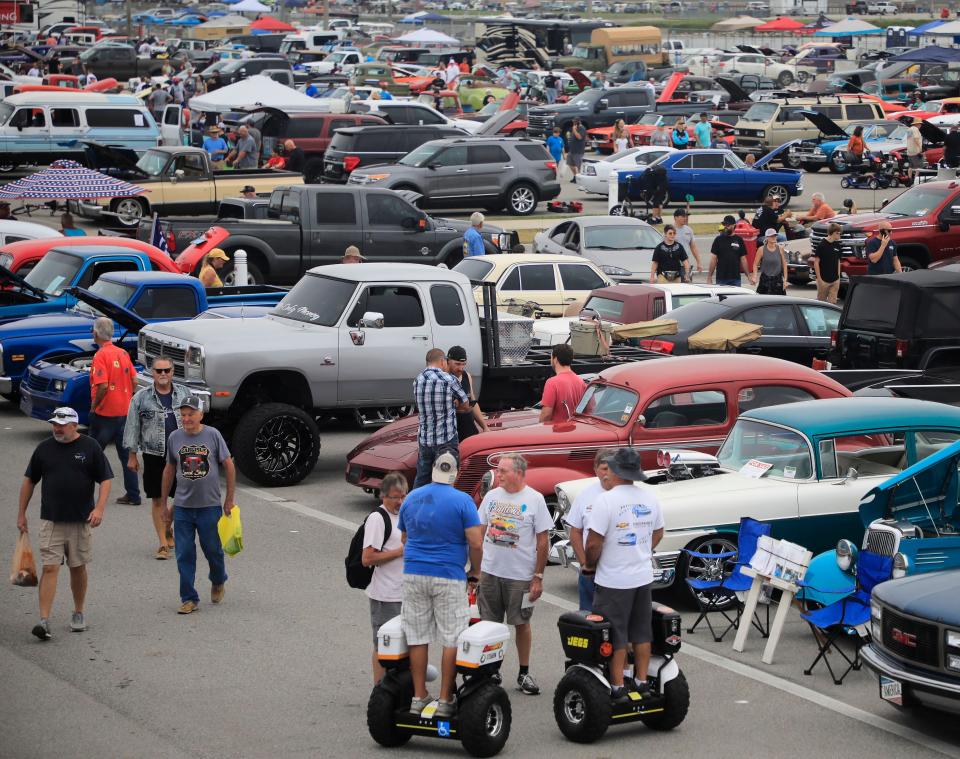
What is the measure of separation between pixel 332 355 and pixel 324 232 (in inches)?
355

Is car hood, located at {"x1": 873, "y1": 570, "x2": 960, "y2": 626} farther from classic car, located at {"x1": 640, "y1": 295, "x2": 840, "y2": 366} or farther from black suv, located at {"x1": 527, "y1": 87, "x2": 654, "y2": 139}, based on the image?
black suv, located at {"x1": 527, "y1": 87, "x2": 654, "y2": 139}

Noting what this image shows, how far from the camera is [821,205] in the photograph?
28.4 m

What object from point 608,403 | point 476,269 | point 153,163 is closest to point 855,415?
point 608,403

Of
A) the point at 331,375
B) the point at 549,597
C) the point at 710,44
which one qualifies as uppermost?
the point at 710,44

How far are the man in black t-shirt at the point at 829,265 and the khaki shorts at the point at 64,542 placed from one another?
14.8m

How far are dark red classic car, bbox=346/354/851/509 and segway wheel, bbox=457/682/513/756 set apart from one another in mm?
4121

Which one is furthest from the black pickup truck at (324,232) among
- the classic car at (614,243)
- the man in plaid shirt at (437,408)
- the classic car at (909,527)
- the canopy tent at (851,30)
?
the canopy tent at (851,30)

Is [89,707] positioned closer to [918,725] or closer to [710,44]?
[918,725]

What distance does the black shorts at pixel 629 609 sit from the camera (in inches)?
331

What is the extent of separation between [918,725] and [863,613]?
102cm

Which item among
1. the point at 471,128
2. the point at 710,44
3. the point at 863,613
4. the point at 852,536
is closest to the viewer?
the point at 863,613

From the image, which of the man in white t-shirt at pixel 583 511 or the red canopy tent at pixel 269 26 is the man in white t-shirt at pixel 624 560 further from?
the red canopy tent at pixel 269 26

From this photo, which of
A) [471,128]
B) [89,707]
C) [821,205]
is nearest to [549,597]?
[89,707]

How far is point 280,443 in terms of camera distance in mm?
15195
